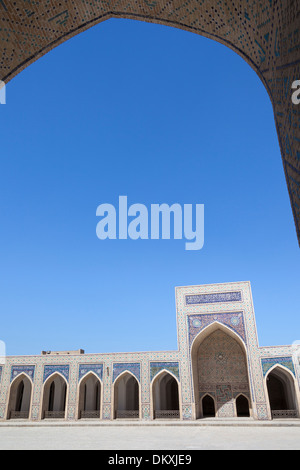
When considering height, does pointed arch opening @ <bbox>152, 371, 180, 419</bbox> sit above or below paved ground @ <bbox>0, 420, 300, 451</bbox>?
above

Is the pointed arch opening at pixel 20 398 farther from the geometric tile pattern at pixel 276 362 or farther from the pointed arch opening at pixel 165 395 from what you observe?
the geometric tile pattern at pixel 276 362

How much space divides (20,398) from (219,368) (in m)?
9.08

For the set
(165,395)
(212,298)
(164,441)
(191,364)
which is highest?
(212,298)

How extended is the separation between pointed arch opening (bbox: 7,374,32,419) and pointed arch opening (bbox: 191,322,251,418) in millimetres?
6640

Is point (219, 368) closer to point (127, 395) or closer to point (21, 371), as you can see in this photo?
point (127, 395)

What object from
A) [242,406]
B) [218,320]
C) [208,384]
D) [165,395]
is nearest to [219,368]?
Answer: [208,384]

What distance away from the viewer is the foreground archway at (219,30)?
2117 mm

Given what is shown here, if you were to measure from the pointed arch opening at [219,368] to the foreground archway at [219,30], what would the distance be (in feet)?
36.8

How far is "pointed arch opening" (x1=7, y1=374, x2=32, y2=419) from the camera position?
529 inches

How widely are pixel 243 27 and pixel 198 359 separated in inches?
509

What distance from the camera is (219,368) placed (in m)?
13.6

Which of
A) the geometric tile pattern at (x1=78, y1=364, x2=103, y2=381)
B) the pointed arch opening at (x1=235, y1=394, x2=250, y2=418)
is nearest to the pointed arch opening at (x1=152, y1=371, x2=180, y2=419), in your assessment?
the geometric tile pattern at (x1=78, y1=364, x2=103, y2=381)

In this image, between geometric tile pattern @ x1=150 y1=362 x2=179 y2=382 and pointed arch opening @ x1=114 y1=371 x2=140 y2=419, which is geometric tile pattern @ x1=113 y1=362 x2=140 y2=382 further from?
pointed arch opening @ x1=114 y1=371 x2=140 y2=419
